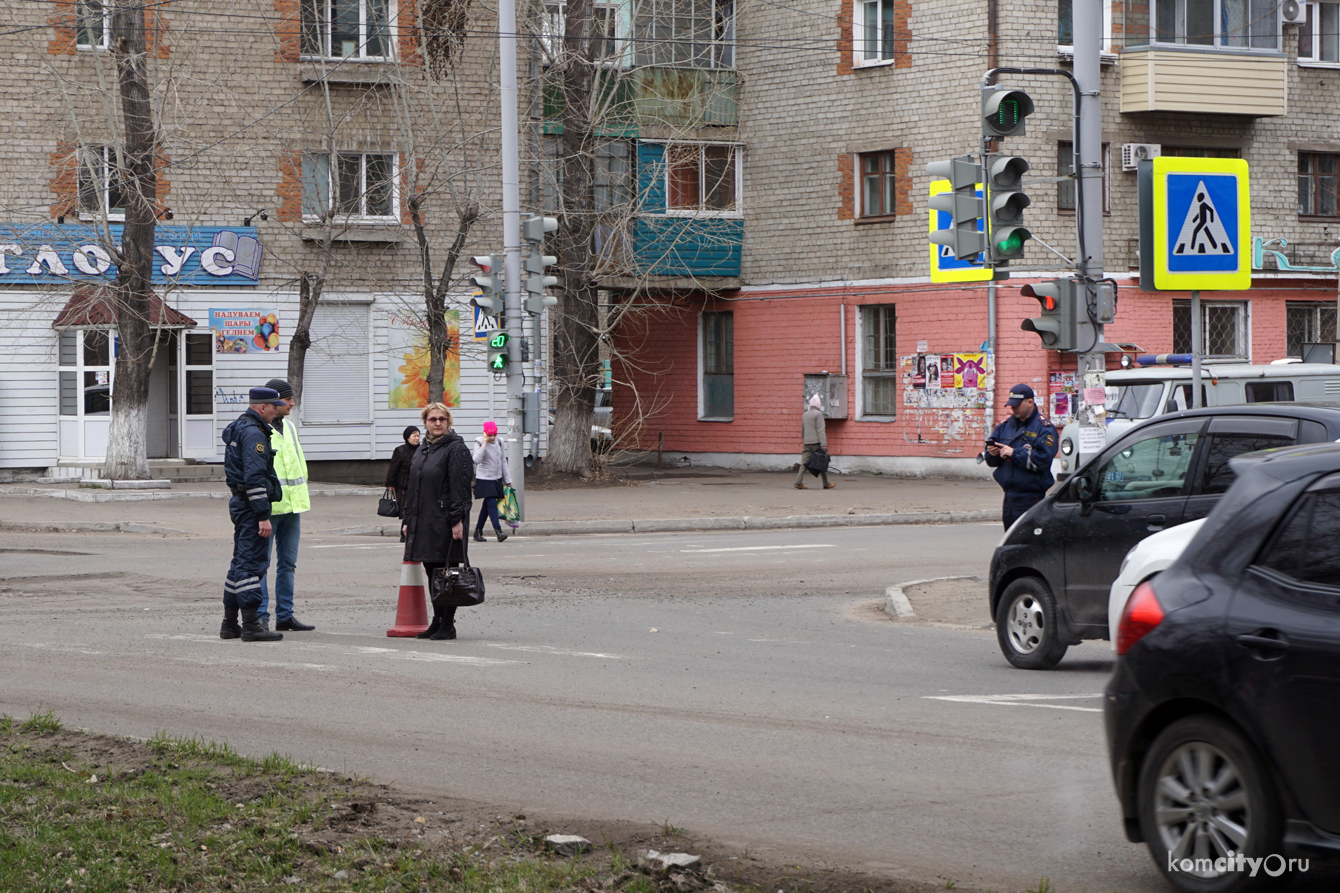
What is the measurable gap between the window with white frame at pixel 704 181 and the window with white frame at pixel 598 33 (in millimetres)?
3337

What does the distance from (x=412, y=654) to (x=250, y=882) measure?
5.87 m

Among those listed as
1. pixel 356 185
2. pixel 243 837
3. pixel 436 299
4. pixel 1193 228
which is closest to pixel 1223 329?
pixel 436 299

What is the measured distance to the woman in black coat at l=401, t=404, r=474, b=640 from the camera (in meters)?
12.1

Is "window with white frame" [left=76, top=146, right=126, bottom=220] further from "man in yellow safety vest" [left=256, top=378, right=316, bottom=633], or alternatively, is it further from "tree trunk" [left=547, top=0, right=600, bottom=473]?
"man in yellow safety vest" [left=256, top=378, right=316, bottom=633]

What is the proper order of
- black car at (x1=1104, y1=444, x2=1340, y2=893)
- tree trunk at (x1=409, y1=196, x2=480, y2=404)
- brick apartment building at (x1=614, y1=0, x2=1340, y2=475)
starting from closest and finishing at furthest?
black car at (x1=1104, y1=444, x2=1340, y2=893) → tree trunk at (x1=409, y1=196, x2=480, y2=404) → brick apartment building at (x1=614, y1=0, x2=1340, y2=475)

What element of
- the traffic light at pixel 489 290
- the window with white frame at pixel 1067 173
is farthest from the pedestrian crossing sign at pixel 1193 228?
the window with white frame at pixel 1067 173

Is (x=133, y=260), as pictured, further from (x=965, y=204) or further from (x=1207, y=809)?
(x=1207, y=809)

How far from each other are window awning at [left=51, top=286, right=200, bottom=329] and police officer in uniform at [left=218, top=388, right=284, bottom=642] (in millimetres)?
18028

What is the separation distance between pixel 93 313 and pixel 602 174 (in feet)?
33.2

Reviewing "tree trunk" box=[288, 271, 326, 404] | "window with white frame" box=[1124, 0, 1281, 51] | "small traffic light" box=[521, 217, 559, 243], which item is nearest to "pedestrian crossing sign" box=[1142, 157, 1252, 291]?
"small traffic light" box=[521, 217, 559, 243]

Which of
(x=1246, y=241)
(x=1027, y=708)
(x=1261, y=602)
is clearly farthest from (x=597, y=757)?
(x=1246, y=241)

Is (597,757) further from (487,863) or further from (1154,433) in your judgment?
(1154,433)

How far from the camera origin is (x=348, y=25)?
32438 millimetres

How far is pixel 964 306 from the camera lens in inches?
1262
